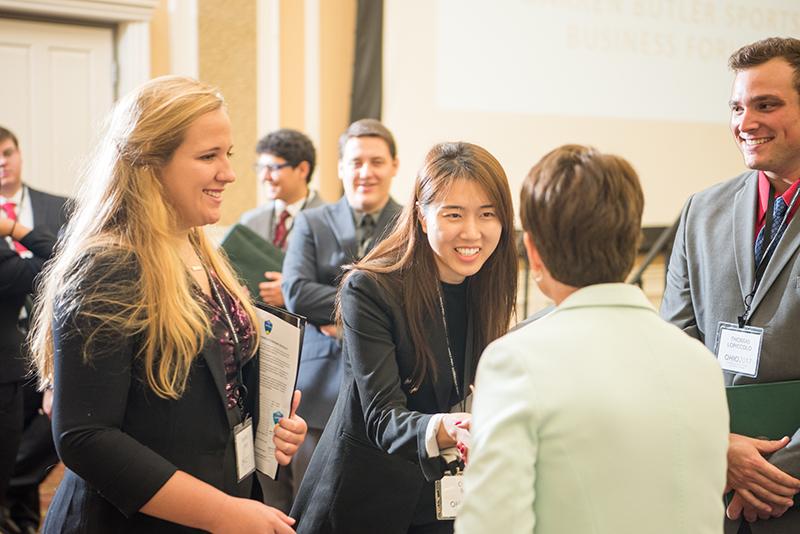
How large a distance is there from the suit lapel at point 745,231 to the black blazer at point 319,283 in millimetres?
Answer: 1251

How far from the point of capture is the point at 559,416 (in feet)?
3.56

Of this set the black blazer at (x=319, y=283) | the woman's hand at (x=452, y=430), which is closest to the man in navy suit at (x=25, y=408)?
the black blazer at (x=319, y=283)

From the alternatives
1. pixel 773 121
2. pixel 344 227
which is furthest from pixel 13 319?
pixel 773 121

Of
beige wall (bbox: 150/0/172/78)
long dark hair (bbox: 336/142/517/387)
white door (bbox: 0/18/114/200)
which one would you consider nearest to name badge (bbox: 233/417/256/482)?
long dark hair (bbox: 336/142/517/387)

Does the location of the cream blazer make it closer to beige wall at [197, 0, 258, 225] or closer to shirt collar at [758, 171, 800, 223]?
shirt collar at [758, 171, 800, 223]

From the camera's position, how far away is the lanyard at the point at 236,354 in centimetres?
160

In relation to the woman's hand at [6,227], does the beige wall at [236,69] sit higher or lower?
higher

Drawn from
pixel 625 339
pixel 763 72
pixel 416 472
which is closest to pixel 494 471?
pixel 625 339

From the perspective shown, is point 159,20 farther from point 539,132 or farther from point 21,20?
point 539,132

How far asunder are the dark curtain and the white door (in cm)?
138

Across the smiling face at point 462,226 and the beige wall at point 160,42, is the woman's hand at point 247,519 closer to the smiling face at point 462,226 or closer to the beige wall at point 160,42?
the smiling face at point 462,226

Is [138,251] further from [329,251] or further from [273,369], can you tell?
[329,251]

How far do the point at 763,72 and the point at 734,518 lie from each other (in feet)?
3.32

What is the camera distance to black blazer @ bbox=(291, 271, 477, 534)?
169 cm
